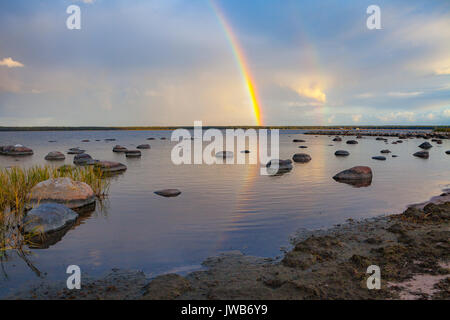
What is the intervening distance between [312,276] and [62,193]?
542 inches

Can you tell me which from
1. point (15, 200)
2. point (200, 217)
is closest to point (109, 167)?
point (15, 200)

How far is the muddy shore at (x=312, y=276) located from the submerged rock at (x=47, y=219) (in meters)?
4.75

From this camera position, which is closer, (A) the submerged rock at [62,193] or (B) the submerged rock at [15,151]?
(A) the submerged rock at [62,193]

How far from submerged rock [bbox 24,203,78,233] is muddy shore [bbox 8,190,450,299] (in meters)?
4.75

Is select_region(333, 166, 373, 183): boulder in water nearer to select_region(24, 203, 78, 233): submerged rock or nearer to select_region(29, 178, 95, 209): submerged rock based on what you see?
select_region(29, 178, 95, 209): submerged rock

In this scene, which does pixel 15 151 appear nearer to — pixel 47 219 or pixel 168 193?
pixel 168 193

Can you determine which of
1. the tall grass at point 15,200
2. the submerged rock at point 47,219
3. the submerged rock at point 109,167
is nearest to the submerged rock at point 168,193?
the tall grass at point 15,200

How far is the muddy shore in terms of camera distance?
7281 mm

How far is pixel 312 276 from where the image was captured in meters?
8.18

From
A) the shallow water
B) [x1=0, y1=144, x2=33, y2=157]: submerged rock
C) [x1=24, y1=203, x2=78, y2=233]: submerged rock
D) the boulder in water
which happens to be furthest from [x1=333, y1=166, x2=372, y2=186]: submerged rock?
[x1=0, y1=144, x2=33, y2=157]: submerged rock

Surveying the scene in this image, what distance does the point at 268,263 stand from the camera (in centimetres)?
955

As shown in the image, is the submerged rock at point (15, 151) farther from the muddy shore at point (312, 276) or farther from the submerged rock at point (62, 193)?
the muddy shore at point (312, 276)

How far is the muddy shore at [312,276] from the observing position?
7281 millimetres
